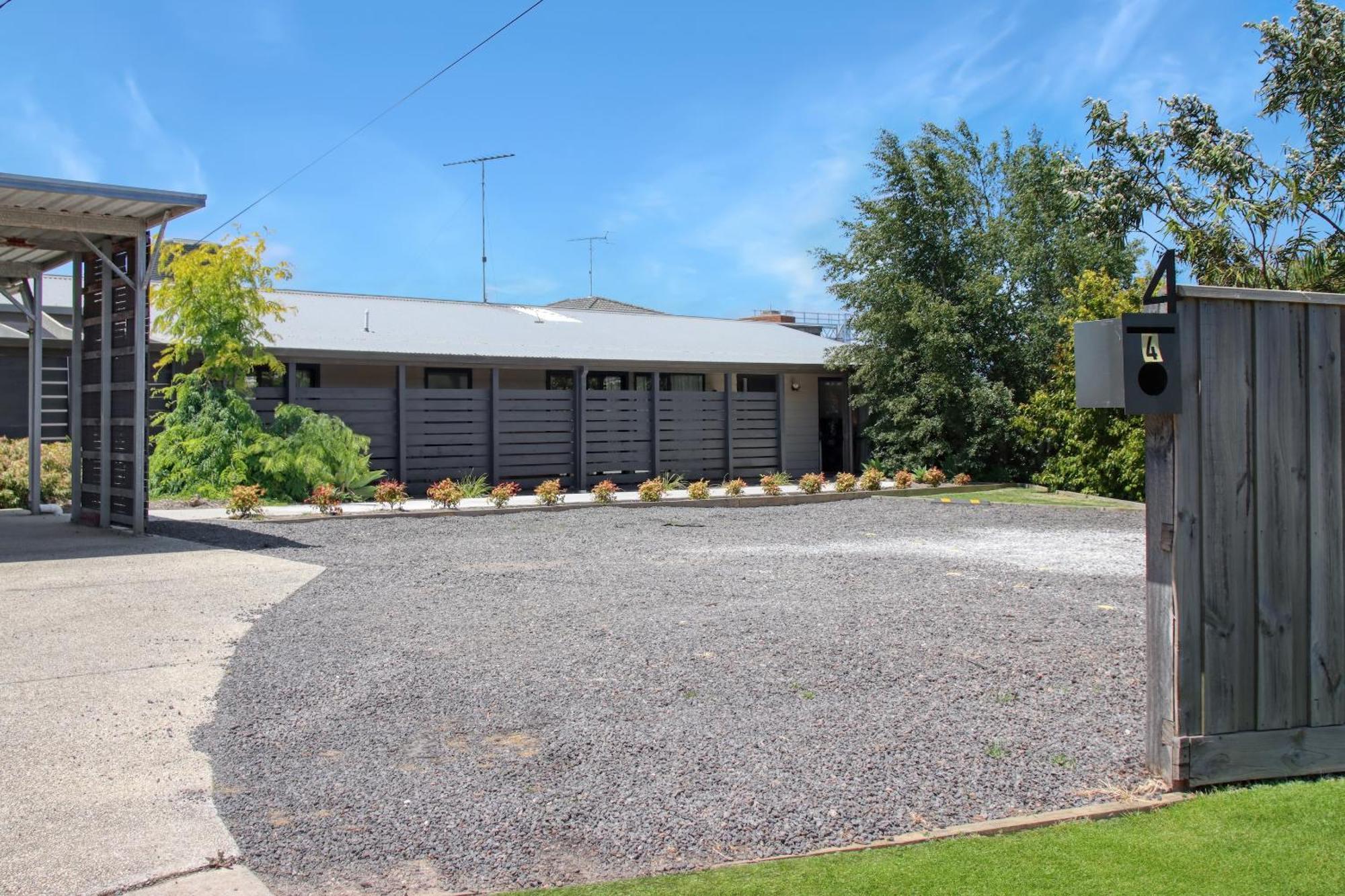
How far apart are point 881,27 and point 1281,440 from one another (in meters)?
10.4

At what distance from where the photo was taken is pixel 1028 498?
17.3 m

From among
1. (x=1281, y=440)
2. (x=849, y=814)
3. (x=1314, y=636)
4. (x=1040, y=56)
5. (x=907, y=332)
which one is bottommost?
(x=849, y=814)

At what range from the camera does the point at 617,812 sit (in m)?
3.84

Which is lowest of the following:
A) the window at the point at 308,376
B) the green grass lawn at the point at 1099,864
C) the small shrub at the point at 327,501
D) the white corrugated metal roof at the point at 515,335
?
the green grass lawn at the point at 1099,864

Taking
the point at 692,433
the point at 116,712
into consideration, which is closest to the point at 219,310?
the point at 692,433

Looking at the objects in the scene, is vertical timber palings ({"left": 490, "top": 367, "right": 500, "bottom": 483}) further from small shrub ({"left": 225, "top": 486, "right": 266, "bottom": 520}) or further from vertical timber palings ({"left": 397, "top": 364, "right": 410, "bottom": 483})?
small shrub ({"left": 225, "top": 486, "right": 266, "bottom": 520})

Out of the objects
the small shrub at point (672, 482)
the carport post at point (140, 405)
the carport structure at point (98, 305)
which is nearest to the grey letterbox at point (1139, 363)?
the carport structure at point (98, 305)

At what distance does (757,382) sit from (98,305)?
13.8m

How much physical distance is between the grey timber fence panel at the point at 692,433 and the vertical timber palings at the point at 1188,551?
16.9 metres

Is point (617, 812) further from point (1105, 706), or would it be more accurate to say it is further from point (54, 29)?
point (54, 29)

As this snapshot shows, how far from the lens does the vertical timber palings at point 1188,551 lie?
13.3 feet

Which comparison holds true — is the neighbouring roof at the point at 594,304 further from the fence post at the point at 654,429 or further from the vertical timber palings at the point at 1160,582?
the vertical timber palings at the point at 1160,582

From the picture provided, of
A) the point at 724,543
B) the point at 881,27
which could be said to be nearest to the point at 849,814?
the point at 724,543

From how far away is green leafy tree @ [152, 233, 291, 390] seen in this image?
51.3ft
